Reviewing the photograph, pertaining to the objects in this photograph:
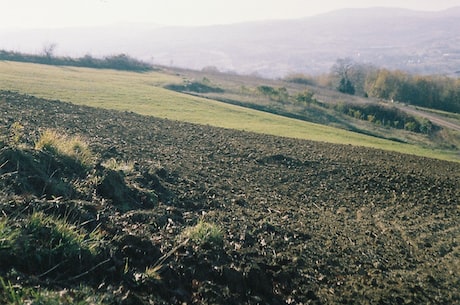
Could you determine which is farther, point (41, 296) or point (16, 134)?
point (16, 134)

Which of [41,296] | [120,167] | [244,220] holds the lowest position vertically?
→ [244,220]

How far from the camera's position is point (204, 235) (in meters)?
7.31

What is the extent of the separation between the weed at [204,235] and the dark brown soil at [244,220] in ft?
0.40

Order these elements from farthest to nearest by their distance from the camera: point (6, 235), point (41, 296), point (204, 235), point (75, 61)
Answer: point (75, 61) < point (204, 235) < point (6, 235) < point (41, 296)

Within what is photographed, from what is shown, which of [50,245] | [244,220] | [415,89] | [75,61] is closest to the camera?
[50,245]

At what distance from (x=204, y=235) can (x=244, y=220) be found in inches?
70.2

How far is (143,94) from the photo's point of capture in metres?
38.4

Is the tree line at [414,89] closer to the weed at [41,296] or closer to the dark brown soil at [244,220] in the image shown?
the dark brown soil at [244,220]

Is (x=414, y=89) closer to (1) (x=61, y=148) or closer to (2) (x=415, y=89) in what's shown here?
(2) (x=415, y=89)

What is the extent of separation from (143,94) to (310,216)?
30.0 meters

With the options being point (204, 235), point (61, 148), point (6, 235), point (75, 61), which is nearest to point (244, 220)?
point (204, 235)

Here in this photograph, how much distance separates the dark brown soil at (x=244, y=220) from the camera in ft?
20.5

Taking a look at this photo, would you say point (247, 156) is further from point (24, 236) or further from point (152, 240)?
point (24, 236)

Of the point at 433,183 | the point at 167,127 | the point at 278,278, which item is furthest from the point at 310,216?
the point at 167,127
